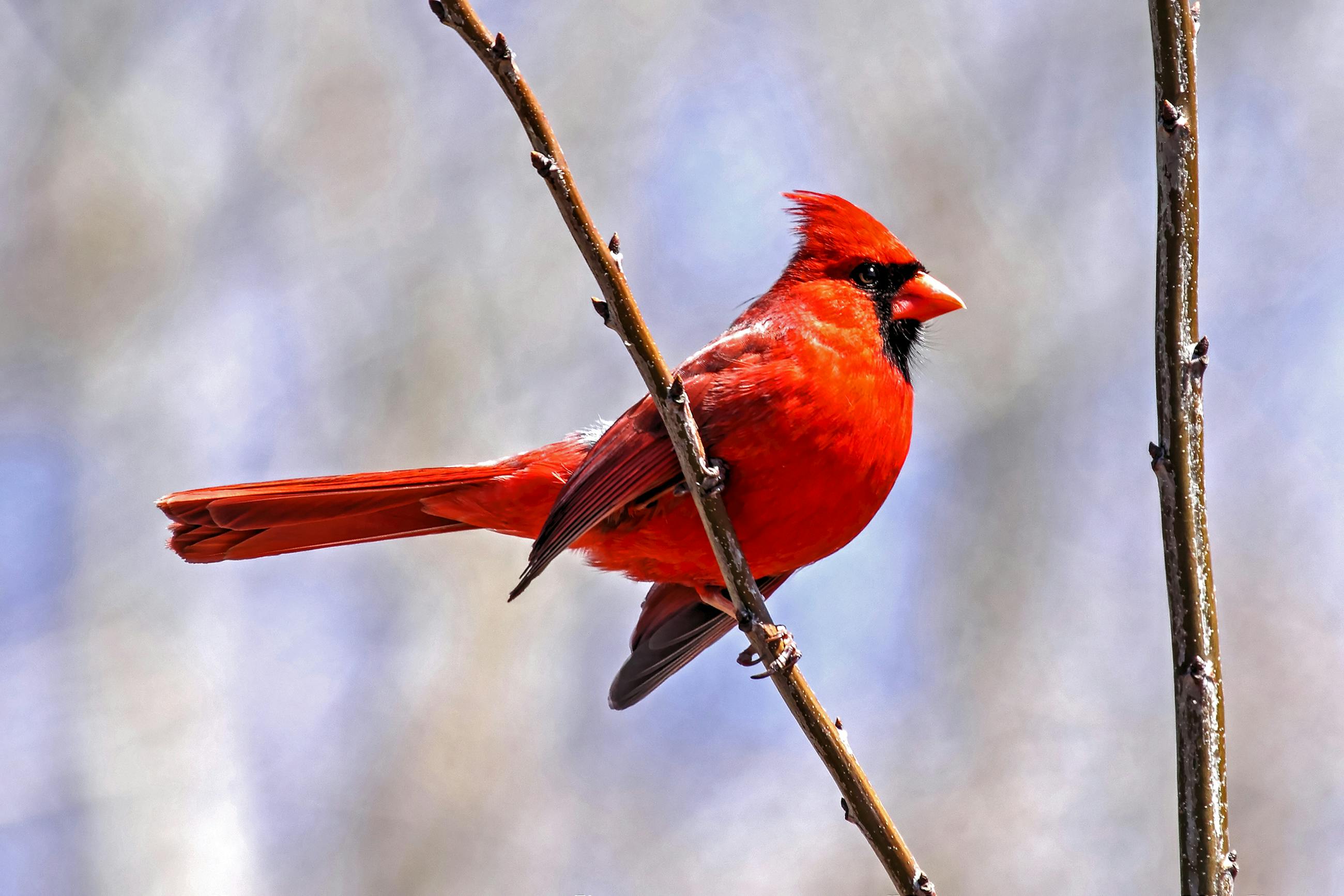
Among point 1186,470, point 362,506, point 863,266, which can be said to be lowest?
point 1186,470

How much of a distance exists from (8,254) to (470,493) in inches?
163

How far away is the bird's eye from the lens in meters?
2.72

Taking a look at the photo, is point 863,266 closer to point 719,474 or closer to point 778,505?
point 778,505

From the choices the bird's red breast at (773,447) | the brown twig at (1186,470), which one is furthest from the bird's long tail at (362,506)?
the brown twig at (1186,470)

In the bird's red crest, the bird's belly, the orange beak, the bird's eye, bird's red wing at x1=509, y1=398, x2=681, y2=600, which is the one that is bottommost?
the bird's belly

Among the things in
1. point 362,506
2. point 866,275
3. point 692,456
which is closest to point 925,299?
point 866,275

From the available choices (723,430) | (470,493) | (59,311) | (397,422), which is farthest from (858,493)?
(59,311)

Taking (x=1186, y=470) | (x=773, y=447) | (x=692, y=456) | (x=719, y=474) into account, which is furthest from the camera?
(x=773, y=447)

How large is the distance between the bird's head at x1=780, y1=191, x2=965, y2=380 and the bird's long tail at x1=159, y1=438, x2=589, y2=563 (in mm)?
672

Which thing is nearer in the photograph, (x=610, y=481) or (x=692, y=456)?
(x=692, y=456)

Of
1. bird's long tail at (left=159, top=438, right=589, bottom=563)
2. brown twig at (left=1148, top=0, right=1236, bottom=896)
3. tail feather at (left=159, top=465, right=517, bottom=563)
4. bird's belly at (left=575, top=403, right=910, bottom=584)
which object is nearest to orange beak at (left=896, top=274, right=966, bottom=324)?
bird's belly at (left=575, top=403, right=910, bottom=584)

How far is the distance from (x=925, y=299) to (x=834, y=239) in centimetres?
24

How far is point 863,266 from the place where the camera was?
2734 mm

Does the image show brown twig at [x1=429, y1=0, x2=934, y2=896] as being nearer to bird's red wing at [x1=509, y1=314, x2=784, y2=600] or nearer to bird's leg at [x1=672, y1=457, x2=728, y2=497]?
bird's leg at [x1=672, y1=457, x2=728, y2=497]
